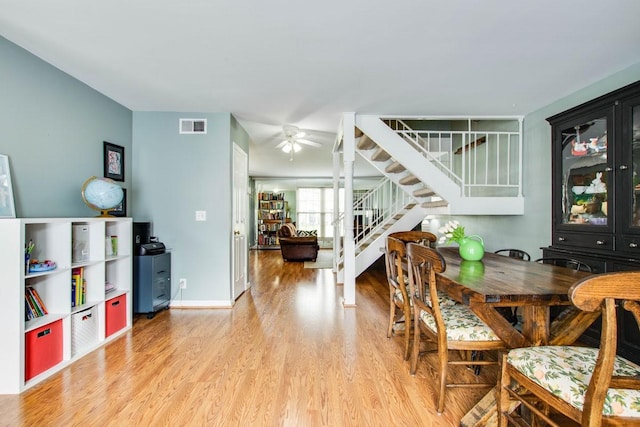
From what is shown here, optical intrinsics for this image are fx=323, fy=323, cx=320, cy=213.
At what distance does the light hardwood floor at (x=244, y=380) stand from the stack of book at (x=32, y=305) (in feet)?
1.47

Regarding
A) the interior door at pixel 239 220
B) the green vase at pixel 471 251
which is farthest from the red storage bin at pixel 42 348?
the green vase at pixel 471 251

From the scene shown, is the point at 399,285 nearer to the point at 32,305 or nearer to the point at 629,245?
the point at 629,245

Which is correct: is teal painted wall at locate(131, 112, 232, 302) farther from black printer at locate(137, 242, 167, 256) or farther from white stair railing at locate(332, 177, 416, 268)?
white stair railing at locate(332, 177, 416, 268)

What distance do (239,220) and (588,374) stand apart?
382 centimetres

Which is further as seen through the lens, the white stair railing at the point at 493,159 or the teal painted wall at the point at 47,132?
the white stair railing at the point at 493,159

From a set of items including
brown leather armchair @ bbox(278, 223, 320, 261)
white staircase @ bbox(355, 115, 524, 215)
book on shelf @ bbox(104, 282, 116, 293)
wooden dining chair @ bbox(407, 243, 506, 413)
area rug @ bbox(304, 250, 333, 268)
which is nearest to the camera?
wooden dining chair @ bbox(407, 243, 506, 413)

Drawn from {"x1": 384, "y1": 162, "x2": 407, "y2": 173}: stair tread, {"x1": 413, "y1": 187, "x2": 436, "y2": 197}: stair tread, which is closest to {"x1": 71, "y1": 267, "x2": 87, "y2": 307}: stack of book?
{"x1": 384, "y1": 162, "x2": 407, "y2": 173}: stair tread

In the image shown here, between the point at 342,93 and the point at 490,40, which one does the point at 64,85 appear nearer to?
the point at 342,93

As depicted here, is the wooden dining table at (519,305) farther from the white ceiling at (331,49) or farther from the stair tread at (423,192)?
the stair tread at (423,192)

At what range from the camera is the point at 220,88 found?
9.99ft

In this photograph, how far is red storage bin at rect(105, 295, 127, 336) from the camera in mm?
2852

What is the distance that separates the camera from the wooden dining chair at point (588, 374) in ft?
3.31

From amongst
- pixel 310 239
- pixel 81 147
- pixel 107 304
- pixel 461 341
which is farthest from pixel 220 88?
pixel 310 239

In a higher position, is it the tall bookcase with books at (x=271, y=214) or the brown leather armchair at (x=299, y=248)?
the tall bookcase with books at (x=271, y=214)
